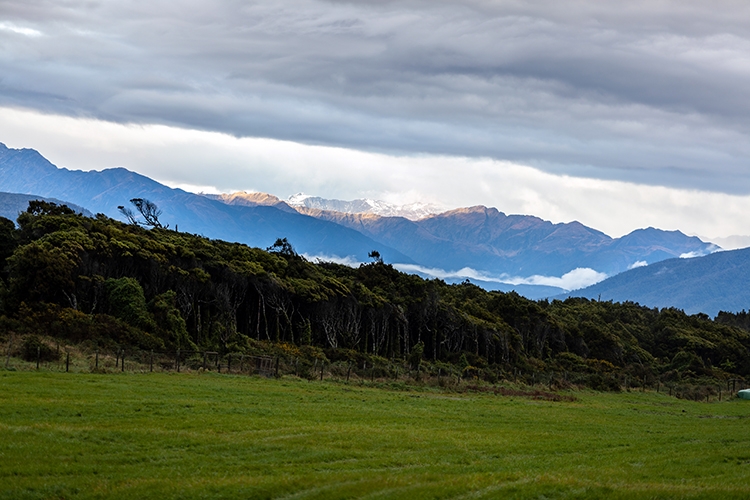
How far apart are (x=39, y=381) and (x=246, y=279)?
41.1m

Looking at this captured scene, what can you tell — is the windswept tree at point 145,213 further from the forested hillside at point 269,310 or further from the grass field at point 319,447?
the grass field at point 319,447

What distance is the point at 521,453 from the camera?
23.1m

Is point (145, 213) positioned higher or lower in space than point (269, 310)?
higher

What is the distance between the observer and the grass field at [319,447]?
15.4 m

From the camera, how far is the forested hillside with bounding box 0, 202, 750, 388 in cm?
5781

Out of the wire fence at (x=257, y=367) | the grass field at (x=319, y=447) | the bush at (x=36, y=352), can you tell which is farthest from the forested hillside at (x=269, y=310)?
the grass field at (x=319, y=447)

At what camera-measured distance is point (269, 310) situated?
254ft

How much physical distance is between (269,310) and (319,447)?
186 ft

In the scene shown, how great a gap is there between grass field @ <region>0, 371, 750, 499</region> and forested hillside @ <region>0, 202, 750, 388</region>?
23.1 metres

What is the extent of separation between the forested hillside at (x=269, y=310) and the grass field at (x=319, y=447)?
75.8 feet

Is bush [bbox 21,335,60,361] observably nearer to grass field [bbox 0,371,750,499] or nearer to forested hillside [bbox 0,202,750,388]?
grass field [bbox 0,371,750,499]

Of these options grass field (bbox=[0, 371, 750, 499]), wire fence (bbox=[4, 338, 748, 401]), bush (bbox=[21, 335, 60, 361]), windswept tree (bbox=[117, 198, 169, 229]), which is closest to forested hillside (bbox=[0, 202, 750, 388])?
wire fence (bbox=[4, 338, 748, 401])

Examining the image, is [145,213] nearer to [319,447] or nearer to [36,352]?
[36,352]

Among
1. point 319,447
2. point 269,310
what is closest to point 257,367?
point 269,310
